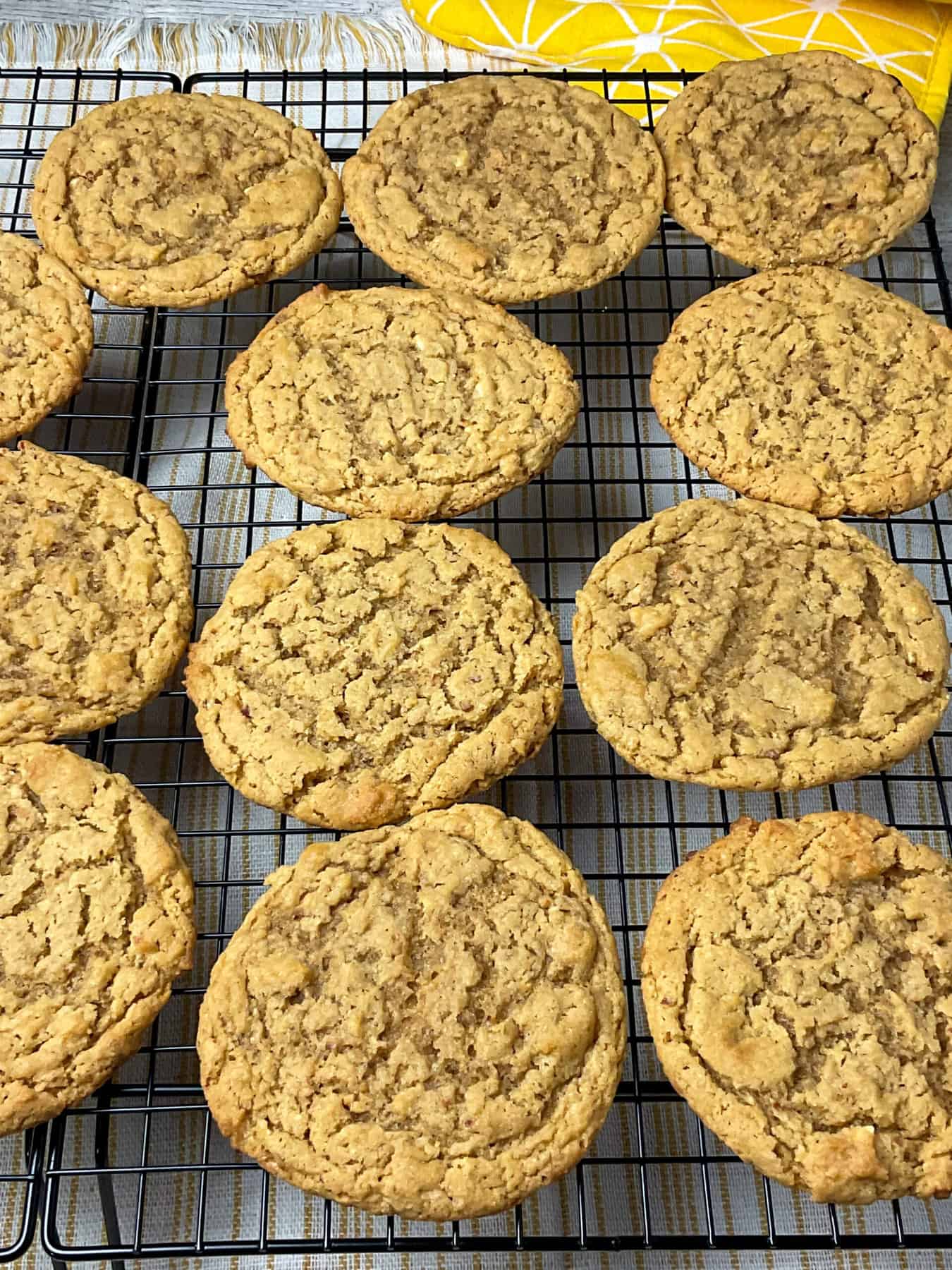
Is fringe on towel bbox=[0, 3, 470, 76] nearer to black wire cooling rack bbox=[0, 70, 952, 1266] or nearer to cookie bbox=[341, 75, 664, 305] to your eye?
black wire cooling rack bbox=[0, 70, 952, 1266]

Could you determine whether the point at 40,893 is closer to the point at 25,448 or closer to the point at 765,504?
the point at 25,448

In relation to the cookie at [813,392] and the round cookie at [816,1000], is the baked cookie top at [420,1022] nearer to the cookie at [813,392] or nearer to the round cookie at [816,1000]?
the round cookie at [816,1000]

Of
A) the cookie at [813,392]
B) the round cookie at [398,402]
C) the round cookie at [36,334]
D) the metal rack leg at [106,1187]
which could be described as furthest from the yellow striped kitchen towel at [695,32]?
the metal rack leg at [106,1187]

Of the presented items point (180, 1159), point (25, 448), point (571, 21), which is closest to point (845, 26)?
point (571, 21)

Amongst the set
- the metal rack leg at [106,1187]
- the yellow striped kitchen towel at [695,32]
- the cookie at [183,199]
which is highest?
the yellow striped kitchen towel at [695,32]

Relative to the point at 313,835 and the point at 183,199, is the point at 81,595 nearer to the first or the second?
the point at 313,835

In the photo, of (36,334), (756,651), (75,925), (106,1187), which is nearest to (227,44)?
(36,334)

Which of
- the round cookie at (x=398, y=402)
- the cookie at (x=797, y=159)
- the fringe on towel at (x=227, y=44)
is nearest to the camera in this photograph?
the round cookie at (x=398, y=402)

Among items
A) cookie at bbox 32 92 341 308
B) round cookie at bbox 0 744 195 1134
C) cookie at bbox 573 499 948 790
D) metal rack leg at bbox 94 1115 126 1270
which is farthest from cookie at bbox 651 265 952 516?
metal rack leg at bbox 94 1115 126 1270
